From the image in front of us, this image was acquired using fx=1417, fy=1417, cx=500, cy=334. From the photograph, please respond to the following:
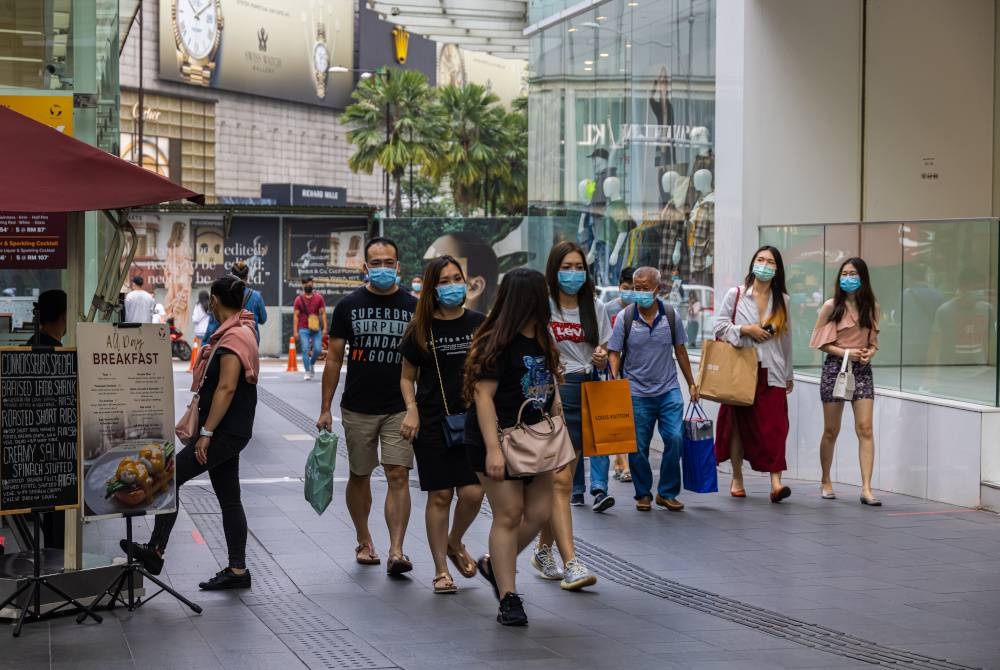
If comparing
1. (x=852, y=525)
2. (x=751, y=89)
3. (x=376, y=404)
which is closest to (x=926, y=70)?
(x=751, y=89)

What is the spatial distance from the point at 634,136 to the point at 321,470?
970 cm

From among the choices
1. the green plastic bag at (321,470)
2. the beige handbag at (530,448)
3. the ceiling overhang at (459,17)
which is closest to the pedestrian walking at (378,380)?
the green plastic bag at (321,470)

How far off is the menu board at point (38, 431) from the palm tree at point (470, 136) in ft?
160

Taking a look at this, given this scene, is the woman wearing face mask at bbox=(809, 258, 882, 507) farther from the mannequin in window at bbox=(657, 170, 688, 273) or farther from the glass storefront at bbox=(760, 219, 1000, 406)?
the mannequin in window at bbox=(657, 170, 688, 273)

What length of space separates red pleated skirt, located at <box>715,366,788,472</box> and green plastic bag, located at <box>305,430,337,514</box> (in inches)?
152

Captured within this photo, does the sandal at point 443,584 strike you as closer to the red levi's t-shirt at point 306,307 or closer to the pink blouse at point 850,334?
the pink blouse at point 850,334

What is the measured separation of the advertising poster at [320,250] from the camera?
33500 mm

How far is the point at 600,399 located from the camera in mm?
8438

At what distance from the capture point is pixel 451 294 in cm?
752

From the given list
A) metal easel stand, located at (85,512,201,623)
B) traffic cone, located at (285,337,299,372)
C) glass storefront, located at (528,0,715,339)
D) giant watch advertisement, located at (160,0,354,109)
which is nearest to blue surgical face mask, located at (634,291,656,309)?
glass storefront, located at (528,0,715,339)

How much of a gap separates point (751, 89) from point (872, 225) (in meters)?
2.25

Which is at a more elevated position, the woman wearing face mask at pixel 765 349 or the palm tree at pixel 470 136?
the palm tree at pixel 470 136

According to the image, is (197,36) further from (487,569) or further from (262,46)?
(487,569)

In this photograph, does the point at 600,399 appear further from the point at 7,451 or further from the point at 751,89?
the point at 751,89
